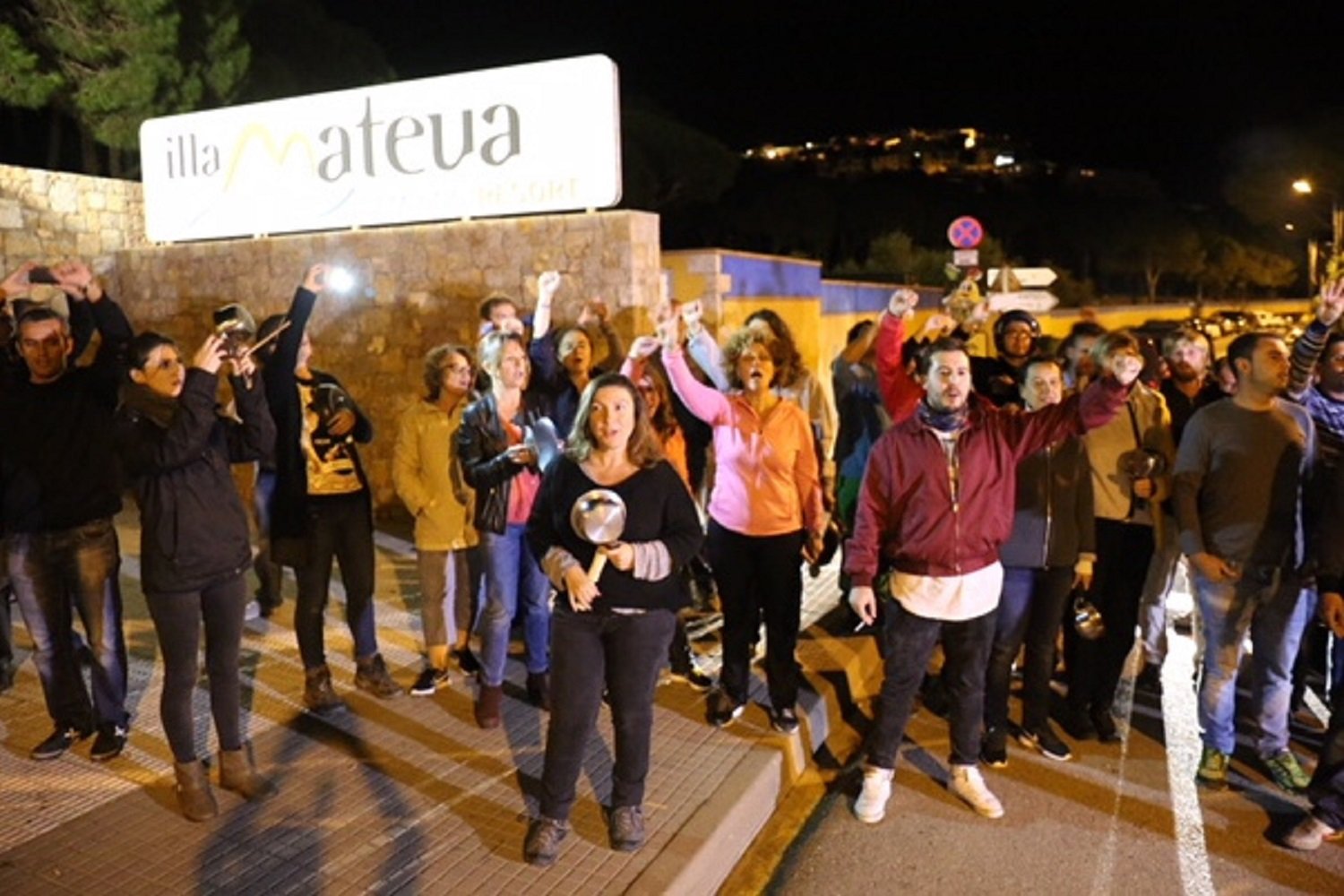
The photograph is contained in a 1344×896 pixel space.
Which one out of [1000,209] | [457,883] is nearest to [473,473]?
[457,883]

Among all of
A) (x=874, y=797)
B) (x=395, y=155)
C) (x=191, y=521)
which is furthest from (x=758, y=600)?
(x=395, y=155)

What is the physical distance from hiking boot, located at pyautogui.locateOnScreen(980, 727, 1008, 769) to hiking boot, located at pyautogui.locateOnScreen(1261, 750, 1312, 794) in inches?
44.3

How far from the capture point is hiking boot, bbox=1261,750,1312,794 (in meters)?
4.52

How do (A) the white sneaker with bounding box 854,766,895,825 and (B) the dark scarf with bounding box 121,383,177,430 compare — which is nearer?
(B) the dark scarf with bounding box 121,383,177,430

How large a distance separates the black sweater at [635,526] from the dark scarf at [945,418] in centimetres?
107

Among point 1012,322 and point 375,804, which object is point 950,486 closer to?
point 1012,322

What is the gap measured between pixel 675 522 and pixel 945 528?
1.15 m

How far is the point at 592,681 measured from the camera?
12.4 feet

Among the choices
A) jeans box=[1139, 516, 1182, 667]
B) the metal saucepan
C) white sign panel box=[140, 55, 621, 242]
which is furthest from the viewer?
white sign panel box=[140, 55, 621, 242]

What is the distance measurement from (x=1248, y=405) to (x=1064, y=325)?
29578 millimetres

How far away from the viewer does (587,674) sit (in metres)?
3.76

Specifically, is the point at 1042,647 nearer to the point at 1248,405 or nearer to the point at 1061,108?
the point at 1248,405

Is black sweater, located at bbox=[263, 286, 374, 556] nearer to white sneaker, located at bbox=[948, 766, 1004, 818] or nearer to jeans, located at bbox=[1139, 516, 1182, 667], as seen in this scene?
white sneaker, located at bbox=[948, 766, 1004, 818]

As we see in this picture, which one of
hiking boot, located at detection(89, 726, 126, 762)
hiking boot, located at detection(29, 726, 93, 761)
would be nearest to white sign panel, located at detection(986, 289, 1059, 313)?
hiking boot, located at detection(89, 726, 126, 762)
